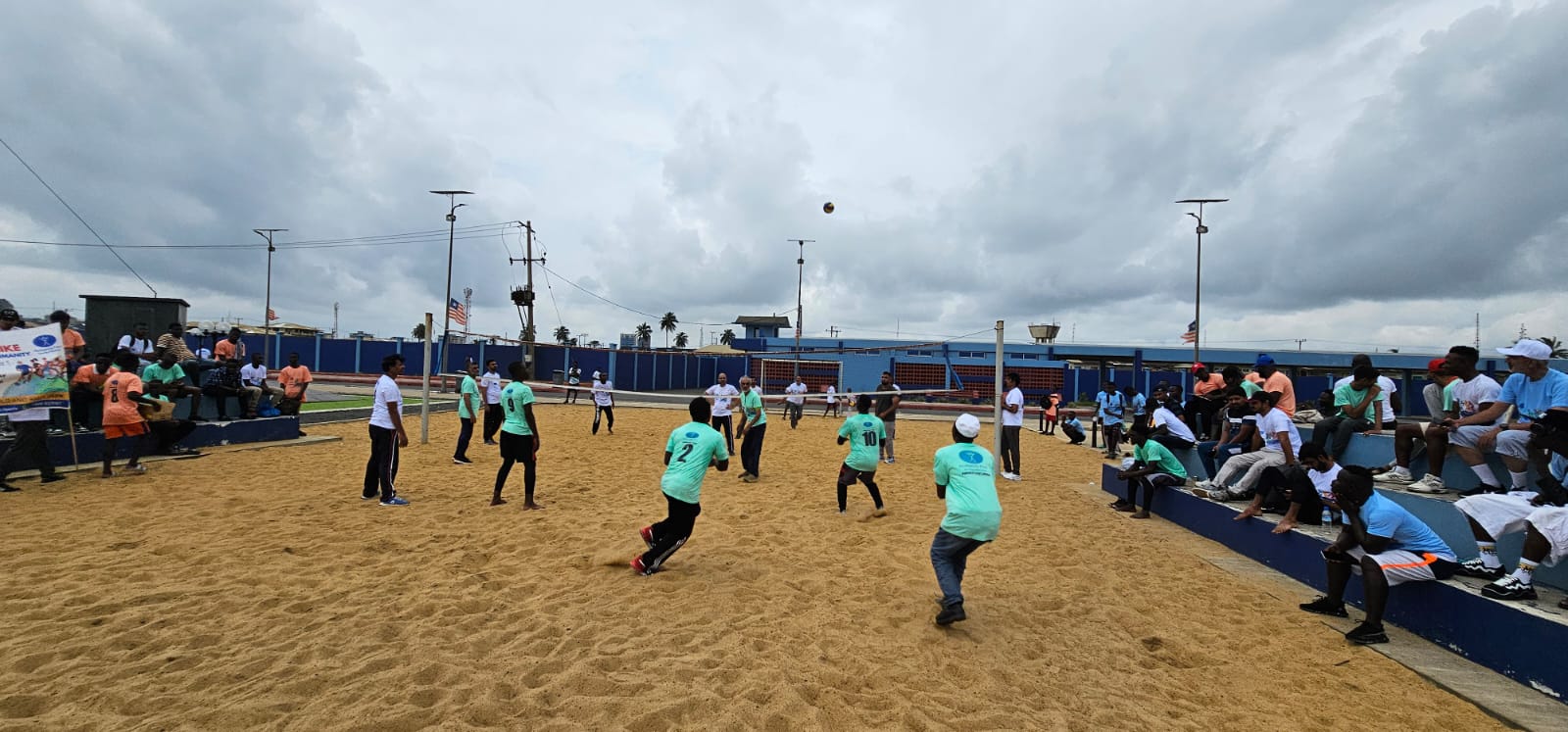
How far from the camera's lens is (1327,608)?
5.07 meters

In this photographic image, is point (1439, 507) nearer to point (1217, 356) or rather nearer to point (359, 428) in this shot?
point (359, 428)

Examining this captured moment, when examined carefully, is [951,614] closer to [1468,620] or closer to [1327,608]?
[1327,608]

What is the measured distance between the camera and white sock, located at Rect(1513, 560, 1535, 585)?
4.28 m

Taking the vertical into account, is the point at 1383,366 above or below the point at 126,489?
above

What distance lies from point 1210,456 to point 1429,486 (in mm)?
2975

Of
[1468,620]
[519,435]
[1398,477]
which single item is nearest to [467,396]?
[519,435]

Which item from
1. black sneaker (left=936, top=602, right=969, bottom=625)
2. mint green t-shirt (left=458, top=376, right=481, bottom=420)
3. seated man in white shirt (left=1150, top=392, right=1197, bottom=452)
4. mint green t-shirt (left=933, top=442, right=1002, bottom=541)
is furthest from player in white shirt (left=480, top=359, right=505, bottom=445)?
seated man in white shirt (left=1150, top=392, right=1197, bottom=452)

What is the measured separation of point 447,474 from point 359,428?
24.2 ft

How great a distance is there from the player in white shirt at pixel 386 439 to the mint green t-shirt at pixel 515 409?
3.97 feet

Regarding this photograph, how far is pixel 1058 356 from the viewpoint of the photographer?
43031mm

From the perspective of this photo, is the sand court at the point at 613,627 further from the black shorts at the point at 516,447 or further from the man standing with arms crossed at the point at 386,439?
the black shorts at the point at 516,447

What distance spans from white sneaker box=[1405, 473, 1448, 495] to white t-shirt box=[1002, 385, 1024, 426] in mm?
4902

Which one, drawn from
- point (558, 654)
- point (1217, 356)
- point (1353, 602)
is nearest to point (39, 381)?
point (558, 654)

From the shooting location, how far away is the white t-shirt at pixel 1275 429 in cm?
693
